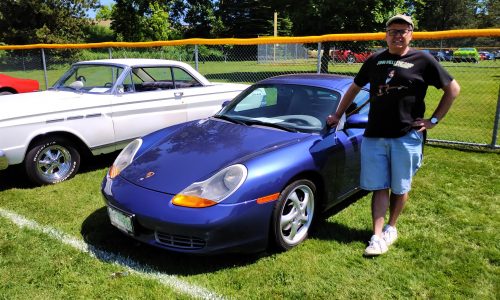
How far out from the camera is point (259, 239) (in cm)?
308

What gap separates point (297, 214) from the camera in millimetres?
3404

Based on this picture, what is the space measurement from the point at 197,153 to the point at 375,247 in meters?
1.63

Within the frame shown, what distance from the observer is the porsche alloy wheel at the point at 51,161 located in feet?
16.0

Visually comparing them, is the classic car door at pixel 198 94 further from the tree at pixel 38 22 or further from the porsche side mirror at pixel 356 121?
the tree at pixel 38 22

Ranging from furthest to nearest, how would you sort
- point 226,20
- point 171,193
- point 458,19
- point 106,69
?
point 458,19 → point 226,20 → point 106,69 → point 171,193

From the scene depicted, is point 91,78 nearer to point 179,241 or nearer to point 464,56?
point 179,241

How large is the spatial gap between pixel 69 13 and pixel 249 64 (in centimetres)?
2981

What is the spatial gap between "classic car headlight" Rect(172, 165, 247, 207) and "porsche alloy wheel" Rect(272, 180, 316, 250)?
37 centimetres

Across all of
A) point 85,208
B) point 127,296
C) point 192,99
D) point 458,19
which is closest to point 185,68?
point 192,99

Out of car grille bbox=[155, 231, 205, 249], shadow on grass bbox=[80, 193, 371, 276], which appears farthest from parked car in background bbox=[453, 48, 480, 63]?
car grille bbox=[155, 231, 205, 249]

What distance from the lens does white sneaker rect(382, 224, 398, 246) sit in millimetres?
3516

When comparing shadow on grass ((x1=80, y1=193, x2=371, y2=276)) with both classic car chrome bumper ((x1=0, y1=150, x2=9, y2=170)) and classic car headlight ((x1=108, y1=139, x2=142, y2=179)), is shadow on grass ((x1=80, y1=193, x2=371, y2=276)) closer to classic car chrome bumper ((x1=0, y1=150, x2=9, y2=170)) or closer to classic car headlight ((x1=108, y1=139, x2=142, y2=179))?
classic car headlight ((x1=108, y1=139, x2=142, y2=179))

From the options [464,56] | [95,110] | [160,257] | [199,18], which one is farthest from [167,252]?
[199,18]

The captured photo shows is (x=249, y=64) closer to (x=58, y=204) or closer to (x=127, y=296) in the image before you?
(x=58, y=204)
